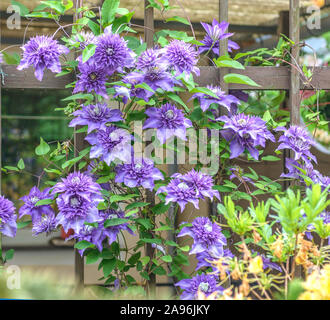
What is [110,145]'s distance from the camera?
4.33ft

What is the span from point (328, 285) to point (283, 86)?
95 centimetres

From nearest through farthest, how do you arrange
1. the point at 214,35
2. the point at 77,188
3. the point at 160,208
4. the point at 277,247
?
the point at 277,247 < the point at 77,188 < the point at 160,208 < the point at 214,35

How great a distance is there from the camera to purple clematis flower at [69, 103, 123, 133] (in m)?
1.33

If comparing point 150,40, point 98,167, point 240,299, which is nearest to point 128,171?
point 98,167

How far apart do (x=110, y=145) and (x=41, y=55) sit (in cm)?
34

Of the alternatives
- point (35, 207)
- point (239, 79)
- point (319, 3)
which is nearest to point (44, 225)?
point (35, 207)

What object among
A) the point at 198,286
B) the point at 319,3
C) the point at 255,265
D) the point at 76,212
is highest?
the point at 319,3

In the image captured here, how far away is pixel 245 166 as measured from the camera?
1.79 metres

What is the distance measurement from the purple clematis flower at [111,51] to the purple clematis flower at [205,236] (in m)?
0.53

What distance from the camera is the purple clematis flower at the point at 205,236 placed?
4.27ft

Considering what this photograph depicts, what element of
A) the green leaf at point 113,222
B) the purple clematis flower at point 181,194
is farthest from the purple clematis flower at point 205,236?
the green leaf at point 113,222

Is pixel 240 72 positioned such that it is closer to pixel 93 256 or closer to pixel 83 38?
pixel 83 38

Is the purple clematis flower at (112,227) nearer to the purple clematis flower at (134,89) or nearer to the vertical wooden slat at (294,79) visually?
the purple clematis flower at (134,89)

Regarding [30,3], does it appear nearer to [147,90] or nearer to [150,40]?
[150,40]
